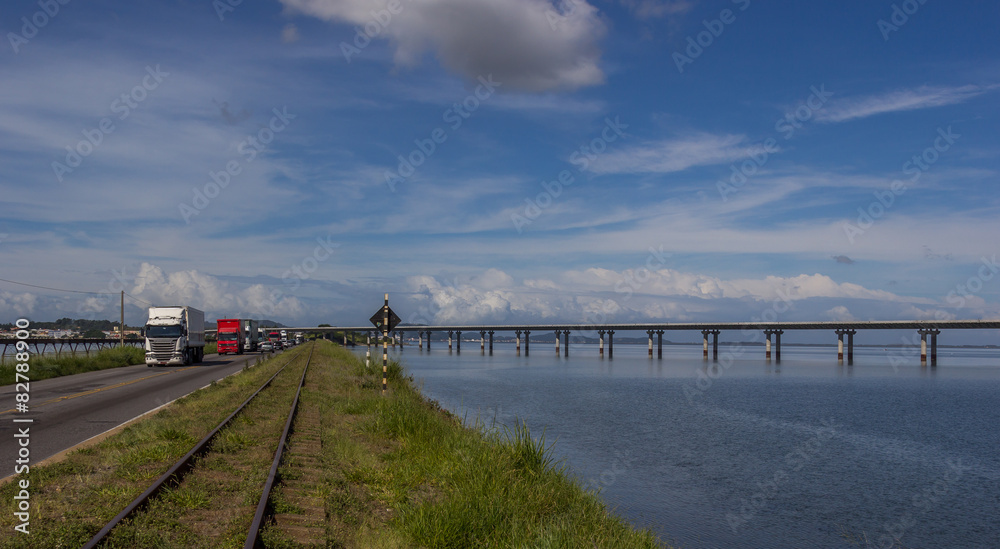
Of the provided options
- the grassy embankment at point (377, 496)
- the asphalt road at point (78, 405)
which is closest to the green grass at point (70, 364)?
the asphalt road at point (78, 405)

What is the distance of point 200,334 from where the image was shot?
170ft

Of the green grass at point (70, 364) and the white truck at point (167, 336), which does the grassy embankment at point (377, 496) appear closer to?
the green grass at point (70, 364)

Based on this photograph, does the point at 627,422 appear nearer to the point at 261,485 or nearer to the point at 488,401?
the point at 488,401

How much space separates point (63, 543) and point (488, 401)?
30.6m

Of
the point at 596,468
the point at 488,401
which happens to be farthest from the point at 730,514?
the point at 488,401

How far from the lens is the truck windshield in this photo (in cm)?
4462

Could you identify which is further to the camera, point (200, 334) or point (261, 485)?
point (200, 334)

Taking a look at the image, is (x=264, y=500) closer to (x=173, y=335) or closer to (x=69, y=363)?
(x=69, y=363)

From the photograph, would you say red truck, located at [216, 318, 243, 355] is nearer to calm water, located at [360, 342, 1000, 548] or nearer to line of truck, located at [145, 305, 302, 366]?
line of truck, located at [145, 305, 302, 366]

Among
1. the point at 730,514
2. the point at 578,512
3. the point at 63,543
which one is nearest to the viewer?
the point at 63,543

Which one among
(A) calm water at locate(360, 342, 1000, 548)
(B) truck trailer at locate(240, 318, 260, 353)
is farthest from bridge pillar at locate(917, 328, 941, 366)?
(B) truck trailer at locate(240, 318, 260, 353)

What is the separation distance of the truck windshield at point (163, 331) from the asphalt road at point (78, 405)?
6.83m

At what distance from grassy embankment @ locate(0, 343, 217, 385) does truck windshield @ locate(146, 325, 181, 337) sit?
146 inches

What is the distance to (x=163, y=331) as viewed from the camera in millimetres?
45062
